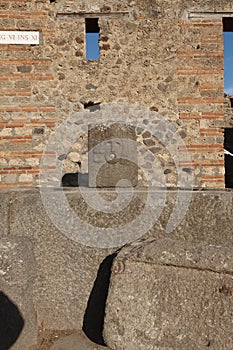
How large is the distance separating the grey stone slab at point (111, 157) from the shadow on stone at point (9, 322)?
1.27m

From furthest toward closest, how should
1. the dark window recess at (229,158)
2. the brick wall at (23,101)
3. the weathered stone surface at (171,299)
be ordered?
the dark window recess at (229,158) → the brick wall at (23,101) → the weathered stone surface at (171,299)

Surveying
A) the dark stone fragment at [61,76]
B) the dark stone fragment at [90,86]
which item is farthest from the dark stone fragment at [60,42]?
the dark stone fragment at [90,86]

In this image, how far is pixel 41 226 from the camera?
8.20 ft

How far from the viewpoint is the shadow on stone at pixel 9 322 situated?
6.61ft

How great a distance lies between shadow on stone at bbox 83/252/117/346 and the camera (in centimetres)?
239

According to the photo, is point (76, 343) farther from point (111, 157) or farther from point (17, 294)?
point (111, 157)

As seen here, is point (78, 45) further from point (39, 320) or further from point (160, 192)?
point (39, 320)

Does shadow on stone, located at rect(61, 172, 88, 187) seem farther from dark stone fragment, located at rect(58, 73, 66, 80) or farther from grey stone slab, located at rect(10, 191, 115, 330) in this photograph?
grey stone slab, located at rect(10, 191, 115, 330)

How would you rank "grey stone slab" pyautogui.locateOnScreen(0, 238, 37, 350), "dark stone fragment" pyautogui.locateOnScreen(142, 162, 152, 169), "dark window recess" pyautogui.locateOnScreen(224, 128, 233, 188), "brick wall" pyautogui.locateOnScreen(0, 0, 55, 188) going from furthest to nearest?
"dark window recess" pyautogui.locateOnScreen(224, 128, 233, 188) → "dark stone fragment" pyautogui.locateOnScreen(142, 162, 152, 169) → "brick wall" pyautogui.locateOnScreen(0, 0, 55, 188) → "grey stone slab" pyautogui.locateOnScreen(0, 238, 37, 350)

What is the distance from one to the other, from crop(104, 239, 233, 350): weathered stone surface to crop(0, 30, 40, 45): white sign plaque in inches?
190

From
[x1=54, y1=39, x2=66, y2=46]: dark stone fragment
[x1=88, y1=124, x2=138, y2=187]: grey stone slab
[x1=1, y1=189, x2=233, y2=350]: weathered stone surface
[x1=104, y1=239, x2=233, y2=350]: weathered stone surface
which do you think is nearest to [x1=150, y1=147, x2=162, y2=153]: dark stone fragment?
[x1=54, y1=39, x2=66, y2=46]: dark stone fragment

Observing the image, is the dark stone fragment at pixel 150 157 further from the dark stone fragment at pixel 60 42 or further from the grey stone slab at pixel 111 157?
the grey stone slab at pixel 111 157

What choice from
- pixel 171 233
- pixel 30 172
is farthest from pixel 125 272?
pixel 30 172

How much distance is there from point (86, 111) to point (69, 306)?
420 cm
